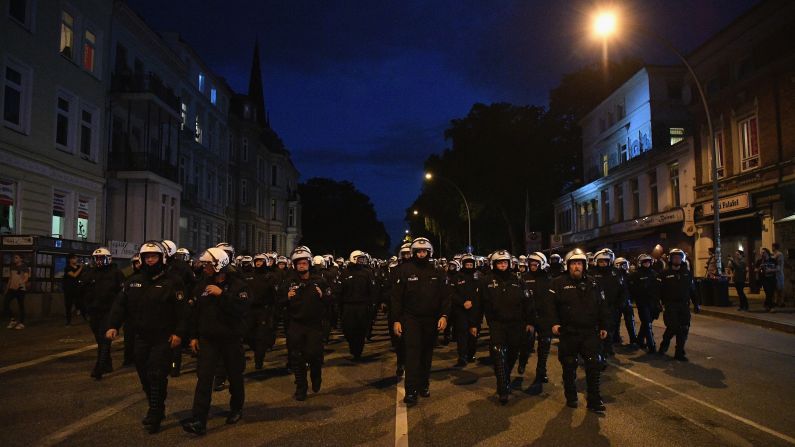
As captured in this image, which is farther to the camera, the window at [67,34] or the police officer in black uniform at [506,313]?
the window at [67,34]

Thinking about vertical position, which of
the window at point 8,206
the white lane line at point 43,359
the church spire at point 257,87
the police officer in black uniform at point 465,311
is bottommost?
the white lane line at point 43,359

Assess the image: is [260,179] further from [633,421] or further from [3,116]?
[633,421]

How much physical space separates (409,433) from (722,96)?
2412 centimetres

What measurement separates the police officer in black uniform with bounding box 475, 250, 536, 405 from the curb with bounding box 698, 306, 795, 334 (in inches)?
367

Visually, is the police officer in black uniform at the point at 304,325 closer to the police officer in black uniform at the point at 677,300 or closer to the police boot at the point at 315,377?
the police boot at the point at 315,377

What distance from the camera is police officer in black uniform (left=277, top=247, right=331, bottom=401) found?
7.56 m

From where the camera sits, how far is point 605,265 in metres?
11.0

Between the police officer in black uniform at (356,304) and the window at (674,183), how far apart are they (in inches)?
892

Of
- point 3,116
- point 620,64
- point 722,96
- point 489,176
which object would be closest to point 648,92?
point 722,96

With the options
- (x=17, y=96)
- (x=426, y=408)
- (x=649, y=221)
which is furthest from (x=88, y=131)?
(x=649, y=221)

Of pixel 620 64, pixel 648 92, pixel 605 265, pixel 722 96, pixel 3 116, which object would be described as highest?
pixel 620 64

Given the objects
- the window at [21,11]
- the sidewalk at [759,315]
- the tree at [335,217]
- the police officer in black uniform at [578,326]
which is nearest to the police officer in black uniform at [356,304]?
the police officer in black uniform at [578,326]

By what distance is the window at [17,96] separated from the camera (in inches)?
762

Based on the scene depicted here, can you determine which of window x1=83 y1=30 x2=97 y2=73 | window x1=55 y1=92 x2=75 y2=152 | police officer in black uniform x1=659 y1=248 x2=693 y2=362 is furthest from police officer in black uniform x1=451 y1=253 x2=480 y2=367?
window x1=83 y1=30 x2=97 y2=73
